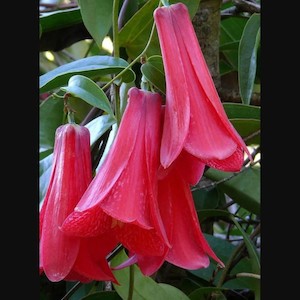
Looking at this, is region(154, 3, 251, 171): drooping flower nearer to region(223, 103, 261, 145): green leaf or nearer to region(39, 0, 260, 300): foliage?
region(39, 0, 260, 300): foliage

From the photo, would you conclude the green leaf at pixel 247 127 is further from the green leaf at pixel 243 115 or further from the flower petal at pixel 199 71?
the flower petal at pixel 199 71

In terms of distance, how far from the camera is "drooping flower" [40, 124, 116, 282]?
436 mm

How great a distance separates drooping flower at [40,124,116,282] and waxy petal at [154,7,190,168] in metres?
0.09

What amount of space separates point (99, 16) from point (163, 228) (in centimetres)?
27

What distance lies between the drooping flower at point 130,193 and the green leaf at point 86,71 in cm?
8

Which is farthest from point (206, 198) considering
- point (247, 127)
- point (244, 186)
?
point (247, 127)

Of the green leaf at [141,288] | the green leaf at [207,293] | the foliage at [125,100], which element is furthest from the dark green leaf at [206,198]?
the green leaf at [141,288]

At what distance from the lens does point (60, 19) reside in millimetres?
761

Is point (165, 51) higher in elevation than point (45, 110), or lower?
higher

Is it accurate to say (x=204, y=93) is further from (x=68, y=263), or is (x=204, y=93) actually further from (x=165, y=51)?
(x=68, y=263)

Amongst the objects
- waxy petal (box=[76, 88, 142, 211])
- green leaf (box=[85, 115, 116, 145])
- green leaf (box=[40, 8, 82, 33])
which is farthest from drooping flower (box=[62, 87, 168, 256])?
green leaf (box=[40, 8, 82, 33])

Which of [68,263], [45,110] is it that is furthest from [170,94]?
[45,110]

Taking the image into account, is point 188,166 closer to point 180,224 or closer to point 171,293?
point 180,224

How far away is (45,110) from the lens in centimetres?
83
